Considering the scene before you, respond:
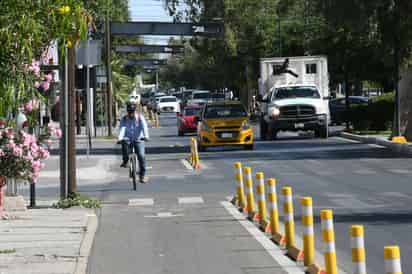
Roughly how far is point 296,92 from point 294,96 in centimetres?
35

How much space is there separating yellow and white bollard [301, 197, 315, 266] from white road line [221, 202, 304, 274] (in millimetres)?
216

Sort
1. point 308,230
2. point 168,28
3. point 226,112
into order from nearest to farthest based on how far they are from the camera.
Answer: point 308,230
point 226,112
point 168,28

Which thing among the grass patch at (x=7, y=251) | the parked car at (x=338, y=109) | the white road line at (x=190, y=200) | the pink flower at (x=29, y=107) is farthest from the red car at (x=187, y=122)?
the pink flower at (x=29, y=107)

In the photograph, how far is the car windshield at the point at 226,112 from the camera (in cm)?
3928

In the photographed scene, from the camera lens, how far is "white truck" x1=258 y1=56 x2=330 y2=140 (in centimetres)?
4419

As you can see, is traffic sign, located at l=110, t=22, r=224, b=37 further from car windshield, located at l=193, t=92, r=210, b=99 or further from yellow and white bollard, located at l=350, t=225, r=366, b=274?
yellow and white bollard, located at l=350, t=225, r=366, b=274

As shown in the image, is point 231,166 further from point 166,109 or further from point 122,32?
point 166,109

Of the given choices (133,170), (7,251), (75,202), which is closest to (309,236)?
(7,251)

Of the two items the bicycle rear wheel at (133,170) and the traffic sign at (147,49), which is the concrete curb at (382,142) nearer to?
the bicycle rear wheel at (133,170)

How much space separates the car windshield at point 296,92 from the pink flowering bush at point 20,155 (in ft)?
96.6

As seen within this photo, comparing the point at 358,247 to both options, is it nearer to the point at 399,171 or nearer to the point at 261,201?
the point at 261,201

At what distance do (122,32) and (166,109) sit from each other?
30202 mm

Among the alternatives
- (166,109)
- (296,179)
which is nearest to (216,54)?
(166,109)

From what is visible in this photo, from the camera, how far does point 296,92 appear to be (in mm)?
45594
